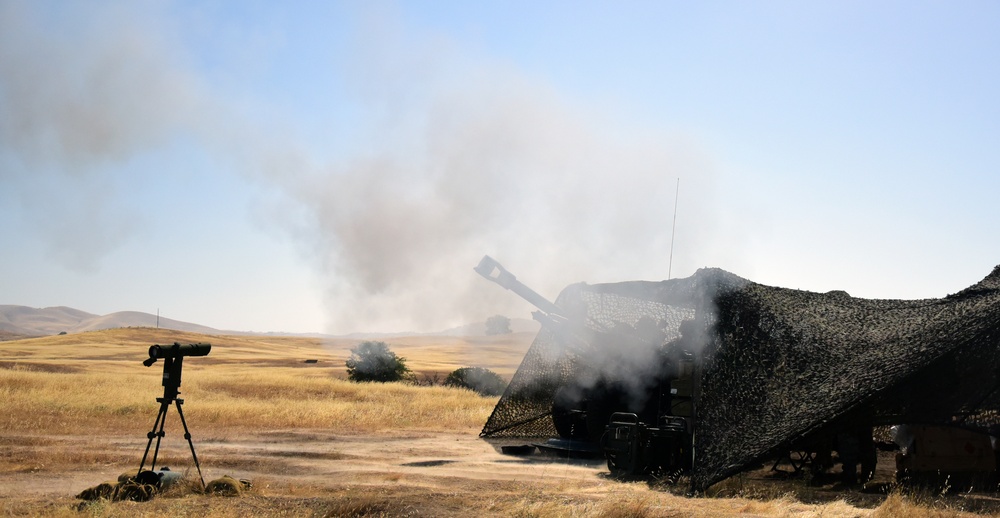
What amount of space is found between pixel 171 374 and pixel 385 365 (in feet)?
120

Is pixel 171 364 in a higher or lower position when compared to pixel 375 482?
higher

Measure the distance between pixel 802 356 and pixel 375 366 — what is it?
117 ft

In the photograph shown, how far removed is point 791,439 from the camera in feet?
50.8

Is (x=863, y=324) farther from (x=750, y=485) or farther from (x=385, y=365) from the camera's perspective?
(x=385, y=365)

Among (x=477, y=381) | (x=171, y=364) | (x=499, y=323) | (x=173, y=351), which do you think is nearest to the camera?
(x=173, y=351)

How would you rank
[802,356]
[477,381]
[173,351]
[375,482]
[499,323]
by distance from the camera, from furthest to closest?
[499,323] < [477,381] < [802,356] < [375,482] < [173,351]

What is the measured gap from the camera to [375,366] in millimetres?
50750

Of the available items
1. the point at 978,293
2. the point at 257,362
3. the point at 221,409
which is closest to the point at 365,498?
the point at 978,293

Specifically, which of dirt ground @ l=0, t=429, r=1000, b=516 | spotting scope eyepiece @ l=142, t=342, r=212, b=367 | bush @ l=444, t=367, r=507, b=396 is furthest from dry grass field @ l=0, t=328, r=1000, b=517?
bush @ l=444, t=367, r=507, b=396

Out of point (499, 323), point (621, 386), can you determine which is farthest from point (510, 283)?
point (499, 323)

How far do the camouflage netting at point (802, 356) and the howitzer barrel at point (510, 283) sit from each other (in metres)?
1.20

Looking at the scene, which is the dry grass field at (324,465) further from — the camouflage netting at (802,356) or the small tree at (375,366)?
the small tree at (375,366)

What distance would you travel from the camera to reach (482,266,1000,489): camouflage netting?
16.0 meters

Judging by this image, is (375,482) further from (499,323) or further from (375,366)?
(499,323)
